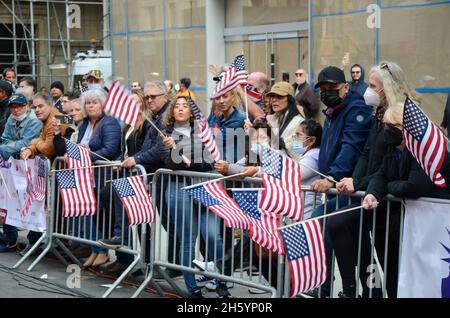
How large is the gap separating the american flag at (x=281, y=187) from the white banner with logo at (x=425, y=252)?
85 cm

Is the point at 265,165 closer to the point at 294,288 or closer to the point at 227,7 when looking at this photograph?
the point at 294,288

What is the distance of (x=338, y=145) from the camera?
7.24m

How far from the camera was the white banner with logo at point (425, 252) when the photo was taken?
588 centimetres

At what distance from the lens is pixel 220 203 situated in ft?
23.1

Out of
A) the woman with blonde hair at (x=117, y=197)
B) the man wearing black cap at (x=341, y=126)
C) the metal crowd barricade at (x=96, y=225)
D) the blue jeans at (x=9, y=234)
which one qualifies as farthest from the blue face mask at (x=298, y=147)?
the blue jeans at (x=9, y=234)

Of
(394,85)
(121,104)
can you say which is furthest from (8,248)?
(394,85)

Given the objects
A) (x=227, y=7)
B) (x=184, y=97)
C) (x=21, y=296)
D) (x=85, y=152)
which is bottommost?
(x=21, y=296)

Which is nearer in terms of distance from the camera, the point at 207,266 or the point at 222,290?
the point at 207,266

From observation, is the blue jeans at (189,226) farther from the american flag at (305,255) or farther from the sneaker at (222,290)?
the american flag at (305,255)

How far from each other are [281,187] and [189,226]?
5.18ft

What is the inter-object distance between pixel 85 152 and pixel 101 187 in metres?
0.40

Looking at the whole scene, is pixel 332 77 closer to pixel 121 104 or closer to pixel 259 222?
pixel 259 222

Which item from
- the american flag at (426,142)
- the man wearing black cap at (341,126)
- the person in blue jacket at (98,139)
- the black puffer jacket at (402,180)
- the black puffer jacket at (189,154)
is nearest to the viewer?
the american flag at (426,142)
